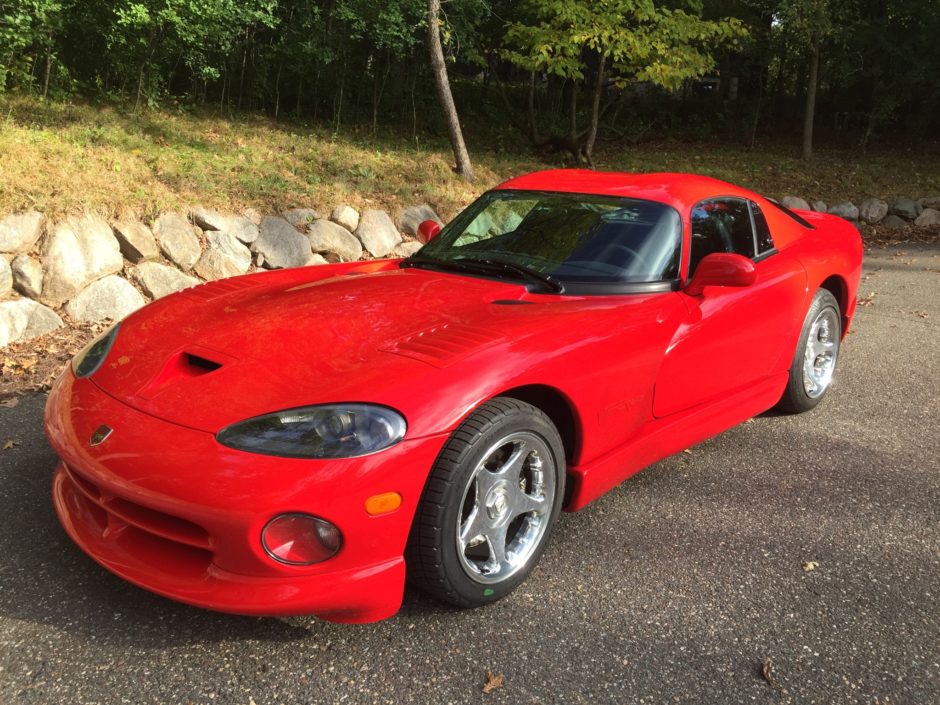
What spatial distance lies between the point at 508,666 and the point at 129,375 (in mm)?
1487

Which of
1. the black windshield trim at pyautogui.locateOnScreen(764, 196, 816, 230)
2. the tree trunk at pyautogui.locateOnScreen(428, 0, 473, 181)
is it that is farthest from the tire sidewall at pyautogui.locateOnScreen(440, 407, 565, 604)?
the tree trunk at pyautogui.locateOnScreen(428, 0, 473, 181)

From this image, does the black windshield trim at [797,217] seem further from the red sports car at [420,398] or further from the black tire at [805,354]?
the red sports car at [420,398]

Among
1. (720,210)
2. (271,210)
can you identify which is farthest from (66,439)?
(271,210)

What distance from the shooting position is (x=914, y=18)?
51.0ft

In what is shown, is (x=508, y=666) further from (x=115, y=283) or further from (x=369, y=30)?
(x=369, y=30)

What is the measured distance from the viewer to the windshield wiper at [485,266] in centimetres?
313

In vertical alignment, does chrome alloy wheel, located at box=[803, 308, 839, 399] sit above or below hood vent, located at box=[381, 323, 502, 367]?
below

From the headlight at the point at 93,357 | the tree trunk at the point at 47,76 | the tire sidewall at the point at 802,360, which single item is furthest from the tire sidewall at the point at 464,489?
the tree trunk at the point at 47,76

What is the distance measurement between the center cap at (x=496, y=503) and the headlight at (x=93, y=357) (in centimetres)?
140

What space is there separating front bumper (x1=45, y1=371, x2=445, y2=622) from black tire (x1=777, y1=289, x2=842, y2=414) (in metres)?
2.53

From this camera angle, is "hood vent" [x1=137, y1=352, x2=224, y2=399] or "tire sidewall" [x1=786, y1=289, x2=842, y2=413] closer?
"hood vent" [x1=137, y1=352, x2=224, y2=399]

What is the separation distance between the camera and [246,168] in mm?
8164

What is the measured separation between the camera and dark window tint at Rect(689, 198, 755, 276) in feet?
11.5

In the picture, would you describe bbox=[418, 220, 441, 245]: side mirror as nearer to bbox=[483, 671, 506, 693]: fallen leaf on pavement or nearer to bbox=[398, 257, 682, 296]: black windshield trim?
bbox=[398, 257, 682, 296]: black windshield trim
